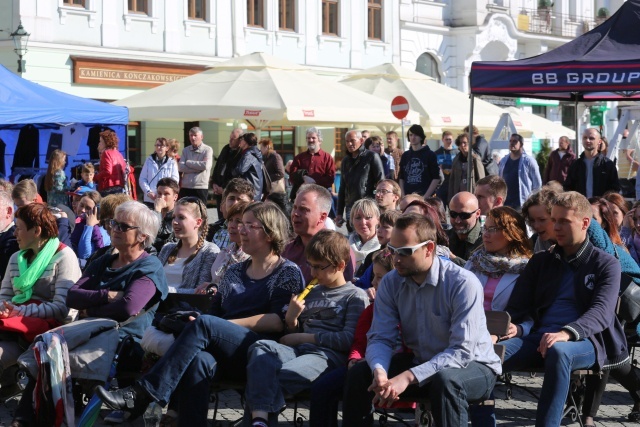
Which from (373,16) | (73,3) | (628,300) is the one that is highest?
(373,16)

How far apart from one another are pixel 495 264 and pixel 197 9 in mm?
24426

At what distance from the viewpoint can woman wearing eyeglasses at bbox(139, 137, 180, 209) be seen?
634 inches

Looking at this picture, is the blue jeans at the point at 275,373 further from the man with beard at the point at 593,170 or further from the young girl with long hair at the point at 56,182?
the young girl with long hair at the point at 56,182

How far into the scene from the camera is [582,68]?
11.5 m

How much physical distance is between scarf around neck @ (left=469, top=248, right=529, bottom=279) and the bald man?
989mm

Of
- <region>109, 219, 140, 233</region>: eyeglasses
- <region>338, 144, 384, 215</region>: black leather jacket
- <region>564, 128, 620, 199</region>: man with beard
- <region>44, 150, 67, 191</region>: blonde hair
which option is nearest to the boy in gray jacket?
<region>109, 219, 140, 233</region>: eyeglasses

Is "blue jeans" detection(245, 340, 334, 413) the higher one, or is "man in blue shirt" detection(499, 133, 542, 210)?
"man in blue shirt" detection(499, 133, 542, 210)

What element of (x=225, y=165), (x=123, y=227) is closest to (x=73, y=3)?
(x=225, y=165)

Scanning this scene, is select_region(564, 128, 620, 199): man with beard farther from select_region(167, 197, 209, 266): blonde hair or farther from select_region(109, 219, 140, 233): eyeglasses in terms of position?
select_region(109, 219, 140, 233): eyeglasses

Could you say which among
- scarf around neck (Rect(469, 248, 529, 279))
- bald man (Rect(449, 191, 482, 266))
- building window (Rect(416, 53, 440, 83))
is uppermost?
building window (Rect(416, 53, 440, 83))

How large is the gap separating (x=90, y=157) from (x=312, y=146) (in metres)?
3.40

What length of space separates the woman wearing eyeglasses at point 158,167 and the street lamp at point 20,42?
28.4 ft

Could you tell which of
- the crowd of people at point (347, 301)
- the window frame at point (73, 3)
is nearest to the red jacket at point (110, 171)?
the crowd of people at point (347, 301)

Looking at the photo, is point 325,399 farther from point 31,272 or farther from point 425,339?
point 31,272
